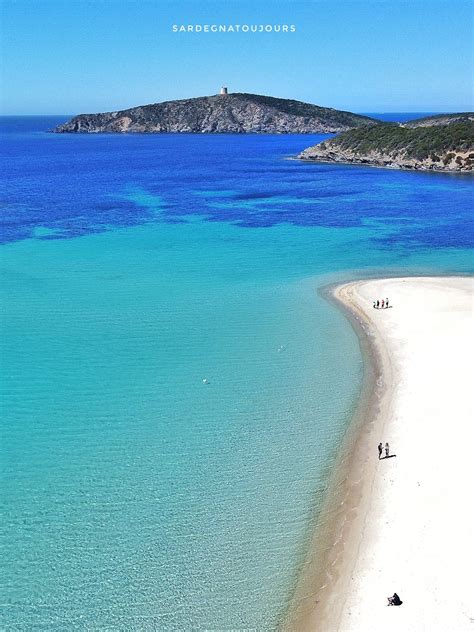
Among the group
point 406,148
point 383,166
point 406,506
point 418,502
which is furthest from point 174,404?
point 383,166

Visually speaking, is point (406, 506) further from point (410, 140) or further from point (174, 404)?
point (410, 140)

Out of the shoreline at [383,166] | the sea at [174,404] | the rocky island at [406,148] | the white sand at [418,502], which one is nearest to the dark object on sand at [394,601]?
the white sand at [418,502]

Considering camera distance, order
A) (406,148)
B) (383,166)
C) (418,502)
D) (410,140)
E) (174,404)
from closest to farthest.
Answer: (418,502), (174,404), (406,148), (410,140), (383,166)

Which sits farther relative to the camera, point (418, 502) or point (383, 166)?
point (383, 166)

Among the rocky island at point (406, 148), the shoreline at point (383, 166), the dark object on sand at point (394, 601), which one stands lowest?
the dark object on sand at point (394, 601)

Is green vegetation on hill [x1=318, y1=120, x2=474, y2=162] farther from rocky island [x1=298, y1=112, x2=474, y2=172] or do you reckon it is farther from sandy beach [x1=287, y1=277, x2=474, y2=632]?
→ sandy beach [x1=287, y1=277, x2=474, y2=632]

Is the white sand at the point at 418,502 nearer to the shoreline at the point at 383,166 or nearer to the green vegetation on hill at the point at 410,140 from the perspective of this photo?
the shoreline at the point at 383,166

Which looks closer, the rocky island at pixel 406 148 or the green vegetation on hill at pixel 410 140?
the rocky island at pixel 406 148
